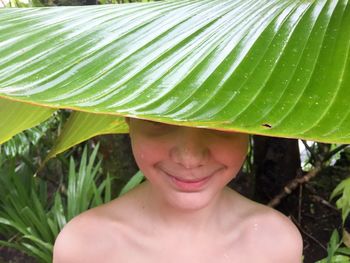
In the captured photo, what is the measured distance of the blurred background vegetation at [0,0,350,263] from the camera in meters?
1.65

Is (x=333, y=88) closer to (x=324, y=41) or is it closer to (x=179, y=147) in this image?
(x=324, y=41)

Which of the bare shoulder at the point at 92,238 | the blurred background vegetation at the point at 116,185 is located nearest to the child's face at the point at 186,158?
the bare shoulder at the point at 92,238

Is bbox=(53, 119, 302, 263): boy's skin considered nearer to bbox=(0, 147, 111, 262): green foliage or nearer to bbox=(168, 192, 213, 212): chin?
bbox=(168, 192, 213, 212): chin

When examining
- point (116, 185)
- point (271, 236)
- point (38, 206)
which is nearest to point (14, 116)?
point (271, 236)

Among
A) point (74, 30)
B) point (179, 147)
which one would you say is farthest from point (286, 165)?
point (74, 30)

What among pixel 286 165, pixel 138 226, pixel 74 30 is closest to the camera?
pixel 74 30

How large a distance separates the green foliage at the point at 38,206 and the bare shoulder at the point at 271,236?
857 millimetres

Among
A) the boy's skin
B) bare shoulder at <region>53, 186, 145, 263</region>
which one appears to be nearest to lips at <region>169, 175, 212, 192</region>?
the boy's skin

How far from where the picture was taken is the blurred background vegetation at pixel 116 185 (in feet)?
5.40

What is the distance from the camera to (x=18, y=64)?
0.38m

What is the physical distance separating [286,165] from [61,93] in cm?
165

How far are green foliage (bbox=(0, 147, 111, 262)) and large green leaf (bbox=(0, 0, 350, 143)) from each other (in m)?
1.18

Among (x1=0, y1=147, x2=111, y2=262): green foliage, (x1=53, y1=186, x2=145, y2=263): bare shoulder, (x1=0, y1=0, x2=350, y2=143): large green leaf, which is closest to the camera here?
(x1=0, y1=0, x2=350, y2=143): large green leaf

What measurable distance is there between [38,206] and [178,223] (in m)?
1.06
